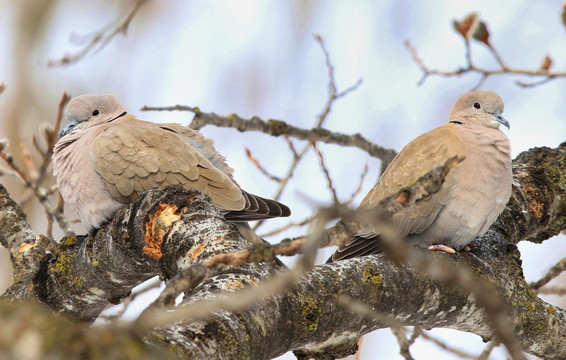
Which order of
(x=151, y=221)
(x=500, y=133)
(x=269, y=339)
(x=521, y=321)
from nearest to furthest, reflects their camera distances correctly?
(x=269, y=339) < (x=151, y=221) < (x=521, y=321) < (x=500, y=133)

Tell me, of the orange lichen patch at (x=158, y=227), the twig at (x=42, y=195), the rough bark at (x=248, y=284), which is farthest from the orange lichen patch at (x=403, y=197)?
the twig at (x=42, y=195)

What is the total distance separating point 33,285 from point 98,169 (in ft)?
2.71

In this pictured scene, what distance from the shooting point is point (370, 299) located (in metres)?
2.52

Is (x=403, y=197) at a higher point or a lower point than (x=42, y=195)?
higher

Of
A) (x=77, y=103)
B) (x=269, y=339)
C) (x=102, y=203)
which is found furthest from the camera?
(x=77, y=103)

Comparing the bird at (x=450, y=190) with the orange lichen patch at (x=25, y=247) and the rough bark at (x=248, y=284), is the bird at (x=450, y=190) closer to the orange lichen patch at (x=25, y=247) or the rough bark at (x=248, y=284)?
the rough bark at (x=248, y=284)

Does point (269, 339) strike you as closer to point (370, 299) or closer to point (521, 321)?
point (370, 299)

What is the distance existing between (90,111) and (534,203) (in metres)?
3.06

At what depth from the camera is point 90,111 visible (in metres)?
4.52

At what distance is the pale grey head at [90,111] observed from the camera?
14.6 feet

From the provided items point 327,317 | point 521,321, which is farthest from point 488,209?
point 327,317

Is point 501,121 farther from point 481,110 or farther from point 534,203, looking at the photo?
point 534,203

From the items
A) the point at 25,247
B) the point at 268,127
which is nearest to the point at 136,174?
the point at 25,247

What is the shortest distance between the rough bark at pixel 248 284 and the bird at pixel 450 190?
185mm
